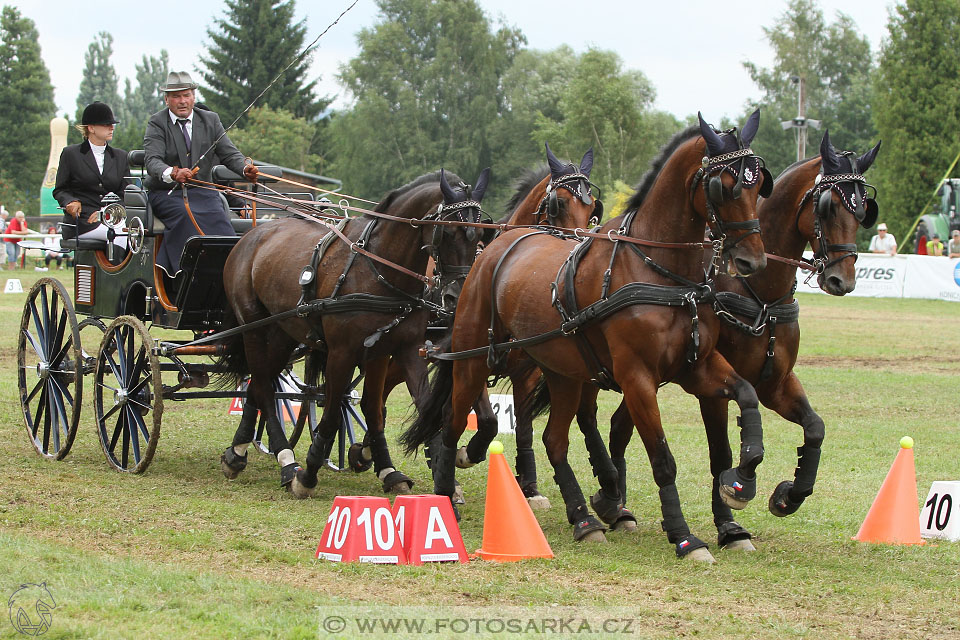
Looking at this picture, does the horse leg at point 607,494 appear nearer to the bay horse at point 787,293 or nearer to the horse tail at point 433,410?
the bay horse at point 787,293

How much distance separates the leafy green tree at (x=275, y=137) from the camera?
5238 centimetres

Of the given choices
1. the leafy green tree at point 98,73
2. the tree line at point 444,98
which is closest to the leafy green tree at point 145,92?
the leafy green tree at point 98,73

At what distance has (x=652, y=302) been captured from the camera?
566cm

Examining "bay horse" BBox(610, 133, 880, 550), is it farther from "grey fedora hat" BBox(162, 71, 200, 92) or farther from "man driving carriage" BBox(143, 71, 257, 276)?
"grey fedora hat" BBox(162, 71, 200, 92)

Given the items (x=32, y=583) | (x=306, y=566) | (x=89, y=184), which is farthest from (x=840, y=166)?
(x=89, y=184)

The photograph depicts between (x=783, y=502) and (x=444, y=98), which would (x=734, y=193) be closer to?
(x=783, y=502)

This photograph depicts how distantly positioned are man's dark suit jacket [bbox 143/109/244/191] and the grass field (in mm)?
2322

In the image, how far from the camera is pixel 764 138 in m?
62.6

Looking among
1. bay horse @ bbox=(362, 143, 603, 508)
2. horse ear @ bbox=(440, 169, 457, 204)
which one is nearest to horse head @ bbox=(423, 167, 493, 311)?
horse ear @ bbox=(440, 169, 457, 204)

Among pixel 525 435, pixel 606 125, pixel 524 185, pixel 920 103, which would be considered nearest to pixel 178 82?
pixel 524 185

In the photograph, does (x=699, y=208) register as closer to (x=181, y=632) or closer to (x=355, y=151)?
(x=181, y=632)

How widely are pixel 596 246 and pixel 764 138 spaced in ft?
194

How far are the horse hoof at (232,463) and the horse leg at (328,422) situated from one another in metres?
0.83

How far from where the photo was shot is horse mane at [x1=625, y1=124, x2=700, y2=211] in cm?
592
